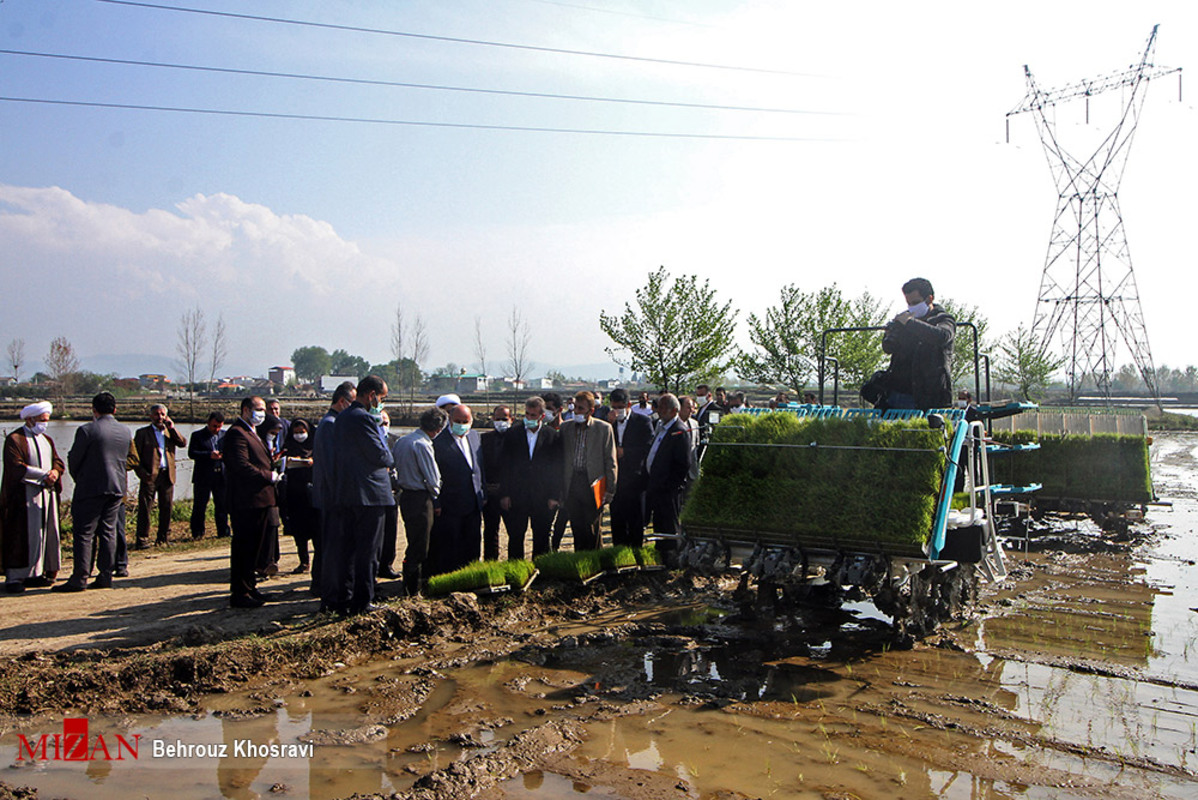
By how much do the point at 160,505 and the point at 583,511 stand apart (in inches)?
281

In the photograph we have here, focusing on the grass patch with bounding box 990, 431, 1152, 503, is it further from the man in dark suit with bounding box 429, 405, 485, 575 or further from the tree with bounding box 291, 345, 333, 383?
the tree with bounding box 291, 345, 333, 383

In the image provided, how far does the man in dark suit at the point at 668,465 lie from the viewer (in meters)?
9.23

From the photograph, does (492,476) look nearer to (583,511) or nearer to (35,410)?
(583,511)

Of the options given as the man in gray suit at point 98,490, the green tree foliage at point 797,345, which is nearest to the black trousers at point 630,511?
the man in gray suit at point 98,490

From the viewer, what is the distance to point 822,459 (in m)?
7.16

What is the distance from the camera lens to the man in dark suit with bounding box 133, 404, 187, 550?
1213 centimetres

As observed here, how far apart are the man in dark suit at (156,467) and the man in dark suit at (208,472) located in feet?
0.96

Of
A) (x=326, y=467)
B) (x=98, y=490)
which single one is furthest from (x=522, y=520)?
(x=98, y=490)

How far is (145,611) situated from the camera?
7.99 m

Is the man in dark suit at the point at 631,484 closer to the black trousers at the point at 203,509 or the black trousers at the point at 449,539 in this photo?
the black trousers at the point at 449,539

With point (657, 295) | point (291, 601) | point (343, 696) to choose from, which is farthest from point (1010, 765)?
point (657, 295)

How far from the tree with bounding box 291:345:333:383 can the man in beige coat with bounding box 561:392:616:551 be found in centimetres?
16779

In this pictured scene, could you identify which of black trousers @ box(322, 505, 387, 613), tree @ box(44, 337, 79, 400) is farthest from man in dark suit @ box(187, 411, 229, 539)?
tree @ box(44, 337, 79, 400)

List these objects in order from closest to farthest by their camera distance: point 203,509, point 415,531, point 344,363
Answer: point 415,531
point 203,509
point 344,363
